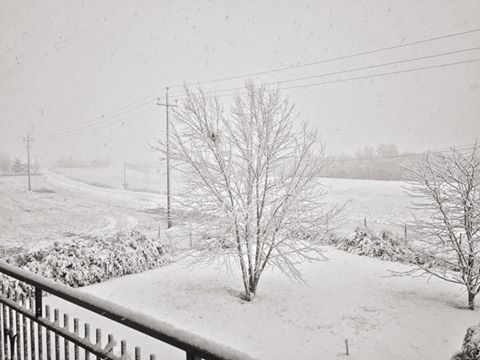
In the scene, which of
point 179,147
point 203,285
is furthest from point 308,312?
point 179,147

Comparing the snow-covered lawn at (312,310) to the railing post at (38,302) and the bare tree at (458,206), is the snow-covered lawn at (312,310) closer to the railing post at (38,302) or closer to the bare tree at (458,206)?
the bare tree at (458,206)

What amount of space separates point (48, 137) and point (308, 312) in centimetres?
19613

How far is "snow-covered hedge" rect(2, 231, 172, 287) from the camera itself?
38.3ft

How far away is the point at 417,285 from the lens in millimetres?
13242

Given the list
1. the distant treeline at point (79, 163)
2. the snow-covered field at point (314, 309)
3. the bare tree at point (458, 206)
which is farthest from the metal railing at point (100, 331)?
the distant treeline at point (79, 163)

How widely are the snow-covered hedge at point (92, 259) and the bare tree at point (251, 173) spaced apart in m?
3.79

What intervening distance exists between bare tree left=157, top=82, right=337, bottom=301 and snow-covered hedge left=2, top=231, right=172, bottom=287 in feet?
12.4

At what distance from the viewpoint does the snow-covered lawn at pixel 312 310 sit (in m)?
8.38

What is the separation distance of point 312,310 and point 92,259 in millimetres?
8087

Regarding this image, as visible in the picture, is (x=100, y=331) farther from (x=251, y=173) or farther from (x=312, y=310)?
(x=251, y=173)

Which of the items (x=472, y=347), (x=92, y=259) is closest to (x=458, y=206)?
(x=472, y=347)

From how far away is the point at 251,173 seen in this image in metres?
11.8

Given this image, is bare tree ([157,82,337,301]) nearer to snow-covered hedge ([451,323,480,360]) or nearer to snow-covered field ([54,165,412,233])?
snow-covered hedge ([451,323,480,360])

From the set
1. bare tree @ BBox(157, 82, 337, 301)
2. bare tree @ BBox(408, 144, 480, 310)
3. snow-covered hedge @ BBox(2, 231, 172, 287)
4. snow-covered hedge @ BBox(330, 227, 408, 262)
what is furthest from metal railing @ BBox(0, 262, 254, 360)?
snow-covered hedge @ BBox(330, 227, 408, 262)
